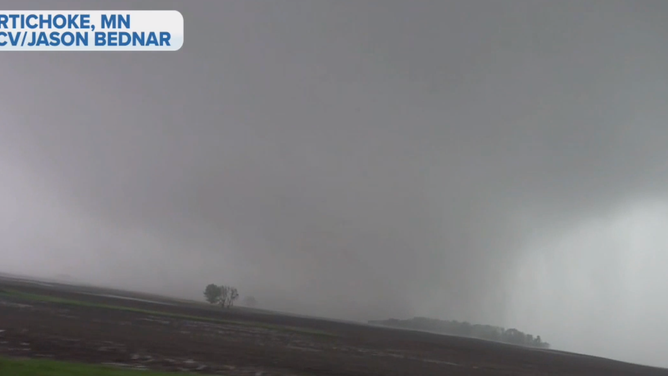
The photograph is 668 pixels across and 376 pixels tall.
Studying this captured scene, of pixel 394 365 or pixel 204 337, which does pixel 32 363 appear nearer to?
pixel 204 337

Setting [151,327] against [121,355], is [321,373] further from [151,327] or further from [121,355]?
[151,327]

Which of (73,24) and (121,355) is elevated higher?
(73,24)

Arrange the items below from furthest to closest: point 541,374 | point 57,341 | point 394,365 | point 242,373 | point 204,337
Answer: point 541,374
point 204,337
point 394,365
point 57,341
point 242,373

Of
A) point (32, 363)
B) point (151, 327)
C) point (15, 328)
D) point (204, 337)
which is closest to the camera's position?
point (32, 363)

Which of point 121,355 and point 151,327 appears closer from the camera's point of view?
point 121,355

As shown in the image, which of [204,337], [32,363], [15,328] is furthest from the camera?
[204,337]

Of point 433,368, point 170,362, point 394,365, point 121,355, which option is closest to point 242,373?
point 170,362

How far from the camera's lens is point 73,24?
38.8 meters

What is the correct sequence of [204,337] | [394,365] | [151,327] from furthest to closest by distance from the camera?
[151,327] → [204,337] → [394,365]

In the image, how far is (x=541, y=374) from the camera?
58.1m

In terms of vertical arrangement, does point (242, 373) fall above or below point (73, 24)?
below

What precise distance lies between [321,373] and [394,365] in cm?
1172

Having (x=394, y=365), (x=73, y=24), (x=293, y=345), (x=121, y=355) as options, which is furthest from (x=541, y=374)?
(x=73, y=24)

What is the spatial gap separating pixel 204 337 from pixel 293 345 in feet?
30.4
